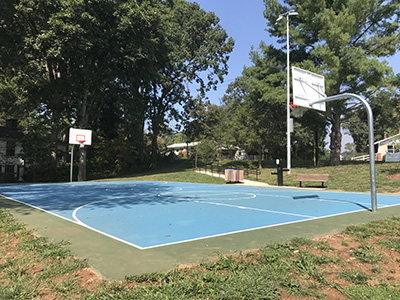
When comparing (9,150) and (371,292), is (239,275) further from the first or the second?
(9,150)

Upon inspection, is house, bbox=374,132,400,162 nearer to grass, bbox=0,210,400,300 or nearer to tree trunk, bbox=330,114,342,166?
tree trunk, bbox=330,114,342,166

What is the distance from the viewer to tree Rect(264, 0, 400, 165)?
22.3m

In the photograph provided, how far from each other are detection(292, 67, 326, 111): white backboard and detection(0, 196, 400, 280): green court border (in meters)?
5.44

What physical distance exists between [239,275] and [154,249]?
5.63ft

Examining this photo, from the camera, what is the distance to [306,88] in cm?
1146

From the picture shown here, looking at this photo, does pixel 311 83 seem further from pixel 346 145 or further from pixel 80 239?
pixel 346 145

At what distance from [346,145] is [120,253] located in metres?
67.7

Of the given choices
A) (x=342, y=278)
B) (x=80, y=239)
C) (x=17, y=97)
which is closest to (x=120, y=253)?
(x=80, y=239)

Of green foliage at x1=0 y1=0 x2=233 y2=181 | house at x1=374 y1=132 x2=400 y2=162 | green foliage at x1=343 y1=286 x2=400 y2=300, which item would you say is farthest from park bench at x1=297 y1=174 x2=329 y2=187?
green foliage at x1=0 y1=0 x2=233 y2=181

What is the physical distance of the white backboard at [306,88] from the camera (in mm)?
11070

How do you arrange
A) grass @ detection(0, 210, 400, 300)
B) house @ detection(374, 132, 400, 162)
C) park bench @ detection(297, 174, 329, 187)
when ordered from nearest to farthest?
1. grass @ detection(0, 210, 400, 300)
2. park bench @ detection(297, 174, 329, 187)
3. house @ detection(374, 132, 400, 162)

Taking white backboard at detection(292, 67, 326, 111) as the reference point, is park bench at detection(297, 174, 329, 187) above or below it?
below

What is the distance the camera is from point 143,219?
23.9 feet

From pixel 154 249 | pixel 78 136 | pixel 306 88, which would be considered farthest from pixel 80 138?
pixel 154 249
